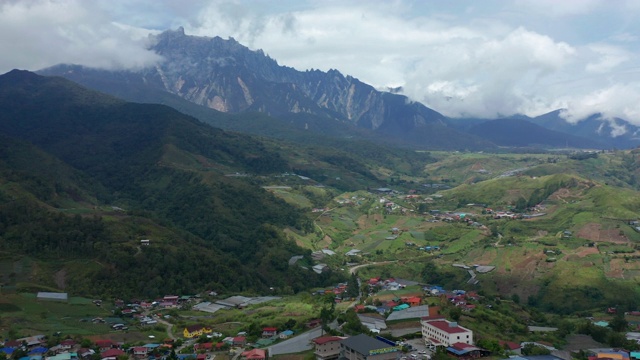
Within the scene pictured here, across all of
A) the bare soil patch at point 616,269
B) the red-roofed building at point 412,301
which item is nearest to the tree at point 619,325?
the bare soil patch at point 616,269

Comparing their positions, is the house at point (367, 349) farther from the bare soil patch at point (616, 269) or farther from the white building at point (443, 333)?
the bare soil patch at point (616, 269)

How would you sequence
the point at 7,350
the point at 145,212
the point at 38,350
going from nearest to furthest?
the point at 7,350 < the point at 38,350 < the point at 145,212

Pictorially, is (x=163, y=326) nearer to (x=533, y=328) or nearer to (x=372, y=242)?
(x=533, y=328)

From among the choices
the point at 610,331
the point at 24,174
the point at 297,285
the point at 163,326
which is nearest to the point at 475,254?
the point at 297,285

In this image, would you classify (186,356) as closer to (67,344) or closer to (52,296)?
(67,344)

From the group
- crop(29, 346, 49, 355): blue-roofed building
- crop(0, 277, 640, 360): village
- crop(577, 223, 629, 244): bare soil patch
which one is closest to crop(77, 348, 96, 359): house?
crop(0, 277, 640, 360): village

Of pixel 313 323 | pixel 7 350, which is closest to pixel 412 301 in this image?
pixel 313 323


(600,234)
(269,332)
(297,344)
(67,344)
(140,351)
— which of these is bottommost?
(140,351)
